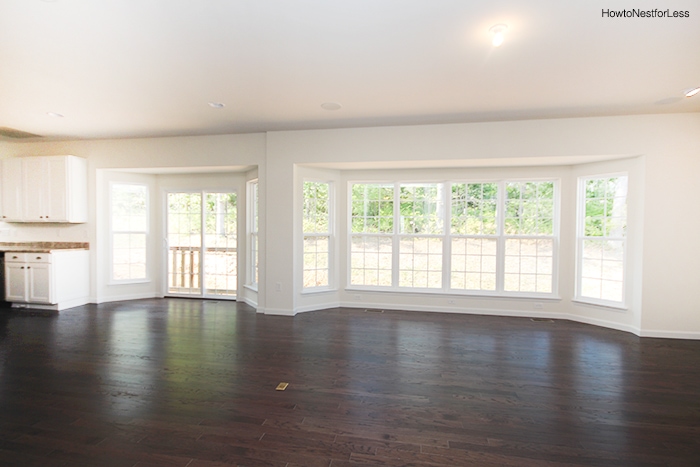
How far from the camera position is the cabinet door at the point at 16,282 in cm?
487

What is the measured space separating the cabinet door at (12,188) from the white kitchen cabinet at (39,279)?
2.50ft

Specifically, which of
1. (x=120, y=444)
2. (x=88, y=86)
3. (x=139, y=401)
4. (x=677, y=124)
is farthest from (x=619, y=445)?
(x=88, y=86)

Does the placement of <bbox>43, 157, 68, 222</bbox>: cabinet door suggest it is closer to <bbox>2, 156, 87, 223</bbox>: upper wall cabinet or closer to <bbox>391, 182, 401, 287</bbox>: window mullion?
<bbox>2, 156, 87, 223</bbox>: upper wall cabinet

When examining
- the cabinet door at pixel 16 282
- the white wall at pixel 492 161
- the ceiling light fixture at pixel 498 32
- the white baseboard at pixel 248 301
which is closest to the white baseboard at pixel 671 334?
the white wall at pixel 492 161

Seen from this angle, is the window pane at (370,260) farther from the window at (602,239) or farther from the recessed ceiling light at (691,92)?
the recessed ceiling light at (691,92)

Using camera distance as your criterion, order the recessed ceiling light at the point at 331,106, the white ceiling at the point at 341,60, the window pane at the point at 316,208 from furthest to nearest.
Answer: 1. the window pane at the point at 316,208
2. the recessed ceiling light at the point at 331,106
3. the white ceiling at the point at 341,60

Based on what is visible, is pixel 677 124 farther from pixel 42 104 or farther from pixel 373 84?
pixel 42 104

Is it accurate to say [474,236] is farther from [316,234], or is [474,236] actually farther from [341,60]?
[341,60]

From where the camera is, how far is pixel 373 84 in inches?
124

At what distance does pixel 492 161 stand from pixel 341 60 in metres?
2.79

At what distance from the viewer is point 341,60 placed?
2709 mm

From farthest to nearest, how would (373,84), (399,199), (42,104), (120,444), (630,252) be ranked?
(399,199)
(630,252)
(42,104)
(373,84)
(120,444)

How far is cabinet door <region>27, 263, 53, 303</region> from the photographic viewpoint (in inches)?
190

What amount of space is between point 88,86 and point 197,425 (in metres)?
3.48
